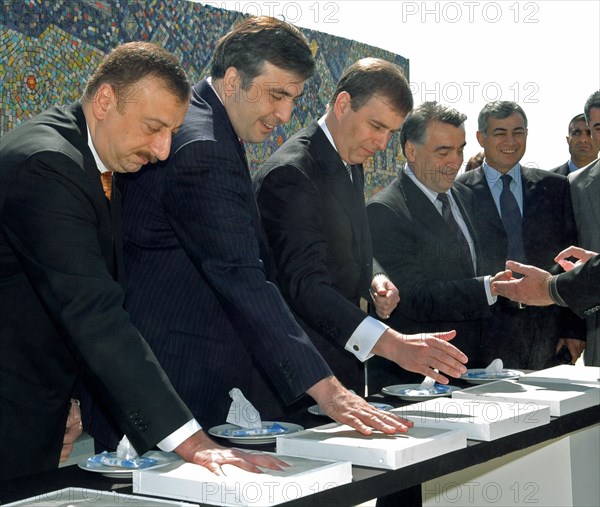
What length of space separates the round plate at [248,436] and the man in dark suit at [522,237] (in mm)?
2339

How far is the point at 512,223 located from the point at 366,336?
2.18 m

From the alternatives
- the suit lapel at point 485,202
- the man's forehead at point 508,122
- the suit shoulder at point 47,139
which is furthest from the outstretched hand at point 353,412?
the man's forehead at point 508,122

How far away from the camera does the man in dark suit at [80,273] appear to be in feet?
6.18

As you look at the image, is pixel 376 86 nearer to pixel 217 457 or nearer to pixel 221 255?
pixel 221 255

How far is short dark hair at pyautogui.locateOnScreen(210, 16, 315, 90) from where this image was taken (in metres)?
2.61

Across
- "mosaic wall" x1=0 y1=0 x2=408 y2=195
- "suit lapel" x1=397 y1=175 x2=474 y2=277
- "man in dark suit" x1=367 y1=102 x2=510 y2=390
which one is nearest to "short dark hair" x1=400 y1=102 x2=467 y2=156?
Answer: "man in dark suit" x1=367 y1=102 x2=510 y2=390

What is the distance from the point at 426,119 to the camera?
4.31 m

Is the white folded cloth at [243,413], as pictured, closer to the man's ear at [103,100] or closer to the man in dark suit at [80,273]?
the man in dark suit at [80,273]

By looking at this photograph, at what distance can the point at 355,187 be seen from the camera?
3.26 meters

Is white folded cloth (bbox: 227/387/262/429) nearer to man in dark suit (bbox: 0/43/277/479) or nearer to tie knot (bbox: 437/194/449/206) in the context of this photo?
man in dark suit (bbox: 0/43/277/479)

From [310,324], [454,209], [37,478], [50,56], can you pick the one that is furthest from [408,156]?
[50,56]

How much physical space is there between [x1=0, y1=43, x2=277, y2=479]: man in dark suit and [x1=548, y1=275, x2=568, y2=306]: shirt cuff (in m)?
1.82

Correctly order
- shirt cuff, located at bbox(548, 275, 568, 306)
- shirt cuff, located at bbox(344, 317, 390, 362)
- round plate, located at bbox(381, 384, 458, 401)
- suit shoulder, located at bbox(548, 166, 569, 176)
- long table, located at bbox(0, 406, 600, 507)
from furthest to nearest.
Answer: suit shoulder, located at bbox(548, 166, 569, 176)
shirt cuff, located at bbox(548, 275, 568, 306)
round plate, located at bbox(381, 384, 458, 401)
shirt cuff, located at bbox(344, 317, 390, 362)
long table, located at bbox(0, 406, 600, 507)

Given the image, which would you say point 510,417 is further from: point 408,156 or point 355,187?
point 408,156
